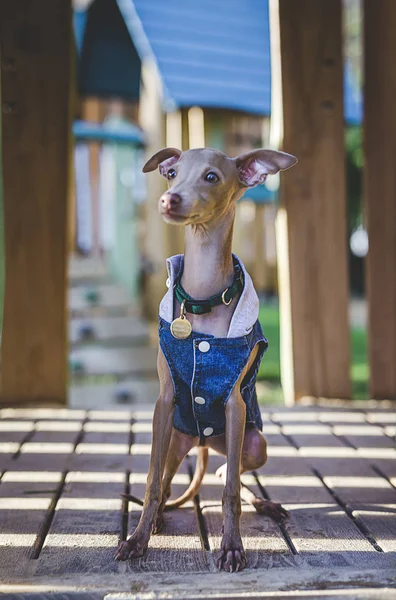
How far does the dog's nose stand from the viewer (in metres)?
→ 1.95

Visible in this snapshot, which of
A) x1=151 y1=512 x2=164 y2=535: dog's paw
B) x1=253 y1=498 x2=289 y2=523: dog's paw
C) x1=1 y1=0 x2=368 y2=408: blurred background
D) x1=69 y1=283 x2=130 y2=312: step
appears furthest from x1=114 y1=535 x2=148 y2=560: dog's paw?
x1=69 y1=283 x2=130 y2=312: step

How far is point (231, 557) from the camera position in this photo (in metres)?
1.92

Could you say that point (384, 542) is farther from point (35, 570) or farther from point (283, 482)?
point (35, 570)

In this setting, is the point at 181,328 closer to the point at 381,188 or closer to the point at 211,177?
the point at 211,177

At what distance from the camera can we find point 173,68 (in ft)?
18.1

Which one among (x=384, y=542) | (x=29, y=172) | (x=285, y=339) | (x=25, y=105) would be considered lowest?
(x=384, y=542)

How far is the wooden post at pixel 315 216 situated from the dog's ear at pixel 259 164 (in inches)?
80.6

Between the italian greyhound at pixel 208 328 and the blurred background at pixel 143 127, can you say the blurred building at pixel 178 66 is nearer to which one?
the blurred background at pixel 143 127

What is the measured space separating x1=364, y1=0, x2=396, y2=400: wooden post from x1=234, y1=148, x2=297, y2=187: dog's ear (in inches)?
91.6

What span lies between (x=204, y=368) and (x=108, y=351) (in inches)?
158

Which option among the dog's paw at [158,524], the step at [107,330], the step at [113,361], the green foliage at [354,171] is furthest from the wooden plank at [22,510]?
the green foliage at [354,171]

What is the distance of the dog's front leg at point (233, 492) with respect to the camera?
6.31 feet

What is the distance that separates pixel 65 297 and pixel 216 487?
180 cm

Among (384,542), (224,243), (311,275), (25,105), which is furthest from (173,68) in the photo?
(384,542)
